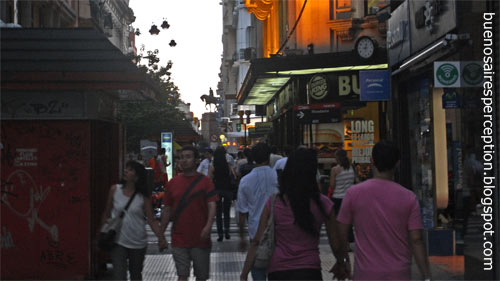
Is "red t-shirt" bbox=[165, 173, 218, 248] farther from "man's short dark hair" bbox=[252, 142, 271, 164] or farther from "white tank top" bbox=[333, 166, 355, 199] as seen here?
"white tank top" bbox=[333, 166, 355, 199]

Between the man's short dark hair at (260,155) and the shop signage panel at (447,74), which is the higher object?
the shop signage panel at (447,74)

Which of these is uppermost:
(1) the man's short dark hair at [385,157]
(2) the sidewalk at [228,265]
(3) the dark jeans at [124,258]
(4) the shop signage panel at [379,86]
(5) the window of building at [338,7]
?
(5) the window of building at [338,7]

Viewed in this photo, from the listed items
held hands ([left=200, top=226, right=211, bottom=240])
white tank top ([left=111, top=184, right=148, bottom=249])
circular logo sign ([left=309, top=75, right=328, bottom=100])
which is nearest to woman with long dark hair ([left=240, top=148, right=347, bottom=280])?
held hands ([left=200, top=226, right=211, bottom=240])

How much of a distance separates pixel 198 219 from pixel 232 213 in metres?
14.9

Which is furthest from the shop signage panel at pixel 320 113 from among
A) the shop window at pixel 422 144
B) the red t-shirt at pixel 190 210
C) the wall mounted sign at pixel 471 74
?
the red t-shirt at pixel 190 210

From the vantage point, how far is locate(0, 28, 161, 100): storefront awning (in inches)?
395

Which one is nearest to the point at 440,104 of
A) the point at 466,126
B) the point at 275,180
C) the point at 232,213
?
the point at 466,126

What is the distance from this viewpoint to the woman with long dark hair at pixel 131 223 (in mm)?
7859

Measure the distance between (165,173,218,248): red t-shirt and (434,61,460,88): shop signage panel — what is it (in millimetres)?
4142

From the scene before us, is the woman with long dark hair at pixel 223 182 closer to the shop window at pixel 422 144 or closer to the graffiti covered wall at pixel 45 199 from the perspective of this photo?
the shop window at pixel 422 144

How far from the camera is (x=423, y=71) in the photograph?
13570 millimetres

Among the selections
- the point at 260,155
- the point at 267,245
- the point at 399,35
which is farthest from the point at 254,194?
the point at 399,35

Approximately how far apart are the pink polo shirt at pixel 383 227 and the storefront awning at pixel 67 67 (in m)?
5.27

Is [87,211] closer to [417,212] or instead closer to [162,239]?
[162,239]
